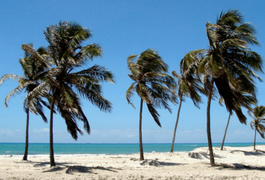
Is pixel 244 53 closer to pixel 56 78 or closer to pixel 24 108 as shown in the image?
pixel 56 78

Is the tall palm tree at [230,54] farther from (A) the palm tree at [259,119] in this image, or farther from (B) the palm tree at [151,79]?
(A) the palm tree at [259,119]

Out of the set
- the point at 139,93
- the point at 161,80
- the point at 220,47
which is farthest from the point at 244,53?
the point at 139,93

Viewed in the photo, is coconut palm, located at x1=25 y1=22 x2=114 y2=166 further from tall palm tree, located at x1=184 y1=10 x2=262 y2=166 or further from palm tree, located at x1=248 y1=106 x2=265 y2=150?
palm tree, located at x1=248 y1=106 x2=265 y2=150

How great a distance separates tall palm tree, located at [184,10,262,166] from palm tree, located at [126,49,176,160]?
10.9ft

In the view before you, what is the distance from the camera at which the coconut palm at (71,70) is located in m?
11.9

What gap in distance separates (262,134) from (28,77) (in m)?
30.3

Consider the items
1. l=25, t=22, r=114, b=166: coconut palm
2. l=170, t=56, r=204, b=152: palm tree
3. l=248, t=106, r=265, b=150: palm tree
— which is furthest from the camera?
l=248, t=106, r=265, b=150: palm tree

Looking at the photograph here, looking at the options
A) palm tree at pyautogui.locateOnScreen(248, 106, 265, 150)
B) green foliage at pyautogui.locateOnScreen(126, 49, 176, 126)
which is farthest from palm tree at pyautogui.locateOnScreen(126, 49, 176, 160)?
palm tree at pyautogui.locateOnScreen(248, 106, 265, 150)

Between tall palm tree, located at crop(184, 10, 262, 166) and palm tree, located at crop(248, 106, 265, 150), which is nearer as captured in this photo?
tall palm tree, located at crop(184, 10, 262, 166)

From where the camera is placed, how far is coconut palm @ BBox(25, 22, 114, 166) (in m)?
11.9

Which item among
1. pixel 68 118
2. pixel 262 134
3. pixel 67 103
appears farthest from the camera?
pixel 262 134

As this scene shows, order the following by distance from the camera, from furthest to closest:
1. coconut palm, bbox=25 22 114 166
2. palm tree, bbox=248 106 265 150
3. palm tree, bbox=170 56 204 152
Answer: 1. palm tree, bbox=248 106 265 150
2. palm tree, bbox=170 56 204 152
3. coconut palm, bbox=25 22 114 166

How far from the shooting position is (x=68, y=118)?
43.1 ft

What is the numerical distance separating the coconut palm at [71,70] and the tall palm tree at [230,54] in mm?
5496
